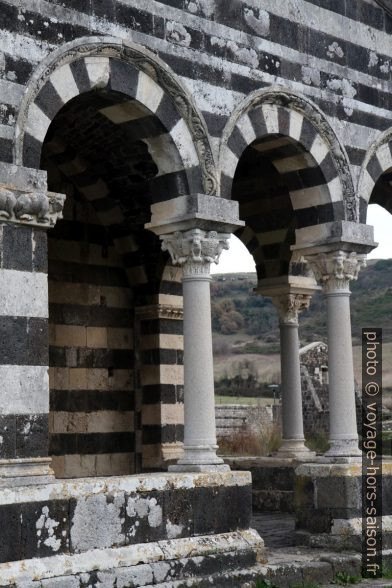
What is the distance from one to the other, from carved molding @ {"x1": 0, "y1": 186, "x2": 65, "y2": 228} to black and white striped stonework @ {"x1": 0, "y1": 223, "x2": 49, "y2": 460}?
88 millimetres

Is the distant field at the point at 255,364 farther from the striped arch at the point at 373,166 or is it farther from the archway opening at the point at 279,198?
the striped arch at the point at 373,166

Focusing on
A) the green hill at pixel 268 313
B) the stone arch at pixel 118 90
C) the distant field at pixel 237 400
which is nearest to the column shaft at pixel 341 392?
the stone arch at pixel 118 90

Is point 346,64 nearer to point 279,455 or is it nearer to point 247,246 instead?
point 247,246

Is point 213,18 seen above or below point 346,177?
above

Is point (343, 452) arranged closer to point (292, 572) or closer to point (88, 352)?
point (292, 572)

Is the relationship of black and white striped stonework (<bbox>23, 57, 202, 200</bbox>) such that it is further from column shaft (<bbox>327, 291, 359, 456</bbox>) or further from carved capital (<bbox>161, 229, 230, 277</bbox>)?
column shaft (<bbox>327, 291, 359, 456</bbox>)

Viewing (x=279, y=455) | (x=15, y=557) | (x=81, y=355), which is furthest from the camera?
(x=279, y=455)

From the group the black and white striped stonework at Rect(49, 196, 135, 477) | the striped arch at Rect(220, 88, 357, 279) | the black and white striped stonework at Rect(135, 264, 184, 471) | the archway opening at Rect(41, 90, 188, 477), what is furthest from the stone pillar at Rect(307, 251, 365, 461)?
the black and white striped stonework at Rect(49, 196, 135, 477)

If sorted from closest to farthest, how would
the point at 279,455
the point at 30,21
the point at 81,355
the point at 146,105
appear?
the point at 30,21 → the point at 146,105 → the point at 81,355 → the point at 279,455

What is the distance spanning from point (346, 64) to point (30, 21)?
4.45m

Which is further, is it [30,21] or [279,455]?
[279,455]

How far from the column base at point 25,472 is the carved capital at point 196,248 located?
2553 millimetres

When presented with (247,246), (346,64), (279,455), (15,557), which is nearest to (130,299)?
(247,246)

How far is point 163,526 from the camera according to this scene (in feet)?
32.3
